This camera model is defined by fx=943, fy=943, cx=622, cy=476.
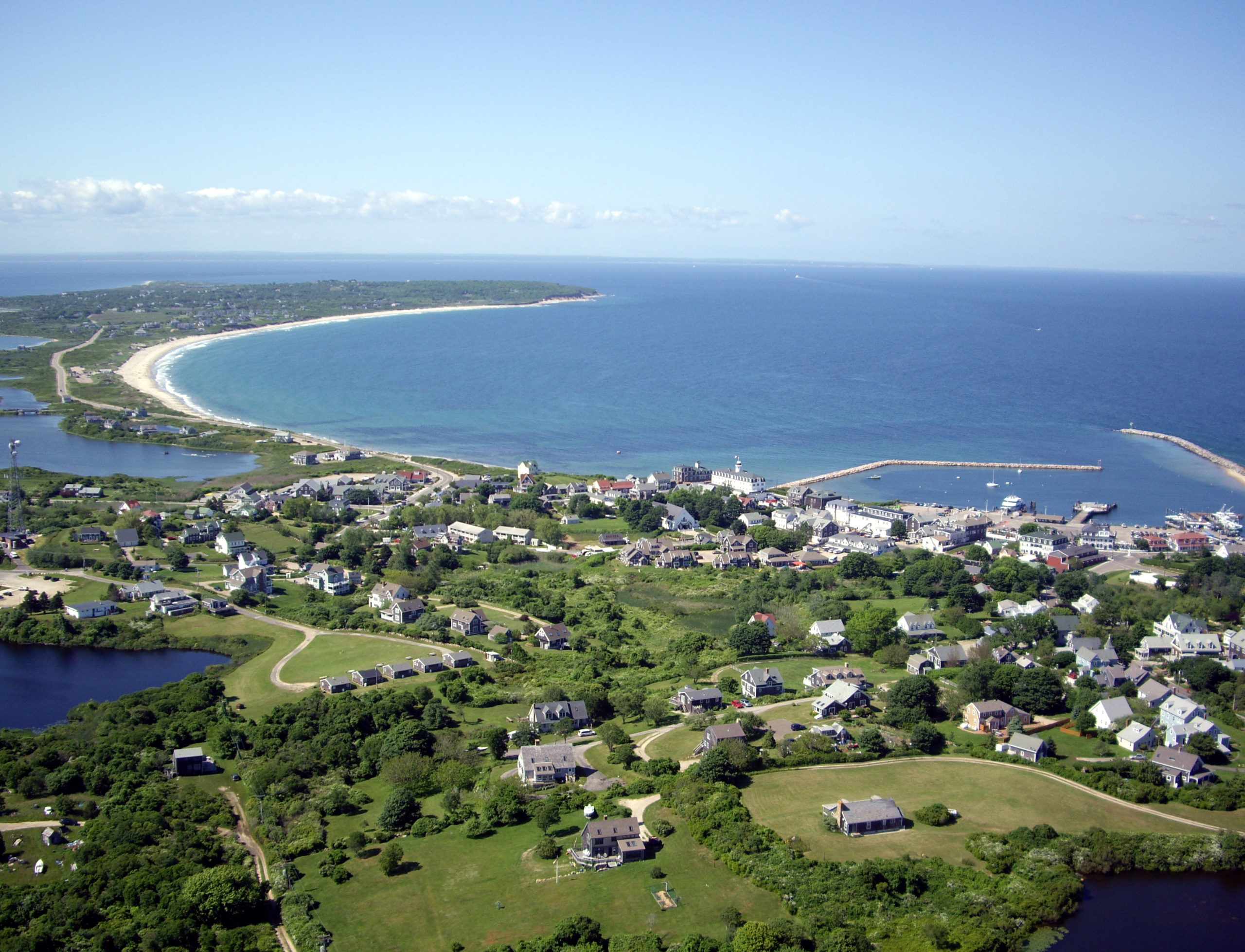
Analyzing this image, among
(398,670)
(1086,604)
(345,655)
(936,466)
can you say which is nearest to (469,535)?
(345,655)

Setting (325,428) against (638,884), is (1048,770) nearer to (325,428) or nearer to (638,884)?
(638,884)

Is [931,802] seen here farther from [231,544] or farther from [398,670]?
[231,544]

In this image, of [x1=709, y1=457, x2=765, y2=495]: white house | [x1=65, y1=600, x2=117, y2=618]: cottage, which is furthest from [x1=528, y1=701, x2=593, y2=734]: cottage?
[x1=709, y1=457, x2=765, y2=495]: white house

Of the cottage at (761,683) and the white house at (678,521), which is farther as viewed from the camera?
the white house at (678,521)

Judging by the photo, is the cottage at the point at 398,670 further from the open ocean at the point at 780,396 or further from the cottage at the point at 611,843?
the open ocean at the point at 780,396

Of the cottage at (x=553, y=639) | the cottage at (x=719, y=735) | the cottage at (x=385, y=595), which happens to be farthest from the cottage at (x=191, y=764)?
the cottage at (x=719, y=735)
